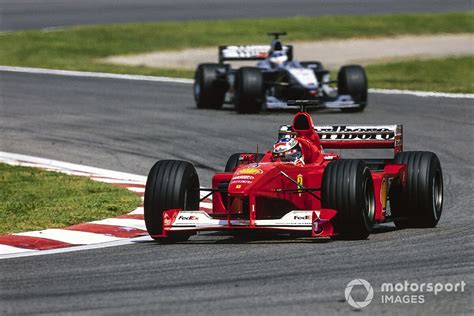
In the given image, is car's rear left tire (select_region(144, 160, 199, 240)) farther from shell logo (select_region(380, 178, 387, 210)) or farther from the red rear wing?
the red rear wing

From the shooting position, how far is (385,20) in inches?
1877

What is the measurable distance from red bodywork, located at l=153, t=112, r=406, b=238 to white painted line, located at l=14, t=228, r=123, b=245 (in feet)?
2.58

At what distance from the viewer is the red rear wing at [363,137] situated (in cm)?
1409

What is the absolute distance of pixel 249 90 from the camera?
2548 cm

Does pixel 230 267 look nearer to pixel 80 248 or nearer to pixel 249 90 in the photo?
pixel 80 248

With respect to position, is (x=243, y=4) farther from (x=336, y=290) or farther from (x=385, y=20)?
(x=336, y=290)

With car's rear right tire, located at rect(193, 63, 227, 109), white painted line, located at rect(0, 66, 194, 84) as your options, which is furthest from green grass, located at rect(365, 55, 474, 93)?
car's rear right tire, located at rect(193, 63, 227, 109)

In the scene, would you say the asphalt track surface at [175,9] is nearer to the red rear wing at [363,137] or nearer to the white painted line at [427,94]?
the white painted line at [427,94]

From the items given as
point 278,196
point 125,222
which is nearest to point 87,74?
point 125,222

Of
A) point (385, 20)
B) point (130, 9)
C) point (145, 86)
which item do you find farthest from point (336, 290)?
point (130, 9)

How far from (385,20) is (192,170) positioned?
3605 cm

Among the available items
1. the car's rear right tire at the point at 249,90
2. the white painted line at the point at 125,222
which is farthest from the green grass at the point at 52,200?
the car's rear right tire at the point at 249,90

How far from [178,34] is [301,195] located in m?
32.7

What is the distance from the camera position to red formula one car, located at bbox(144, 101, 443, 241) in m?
11.7
